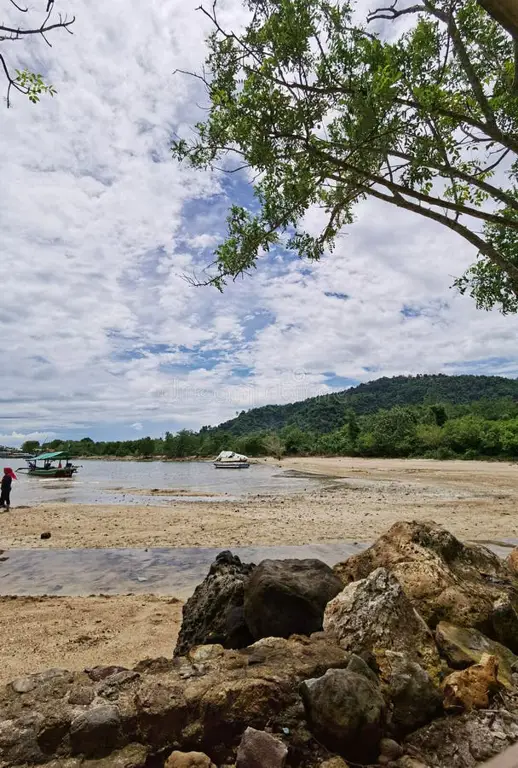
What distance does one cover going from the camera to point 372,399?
154625mm

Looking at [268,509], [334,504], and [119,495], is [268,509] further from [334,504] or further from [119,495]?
[119,495]

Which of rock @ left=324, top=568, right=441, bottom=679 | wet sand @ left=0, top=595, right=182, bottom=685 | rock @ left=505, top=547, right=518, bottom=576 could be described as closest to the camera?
rock @ left=324, top=568, right=441, bottom=679

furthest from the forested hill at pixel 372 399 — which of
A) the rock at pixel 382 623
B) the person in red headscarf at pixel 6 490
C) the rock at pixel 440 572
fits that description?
the rock at pixel 382 623

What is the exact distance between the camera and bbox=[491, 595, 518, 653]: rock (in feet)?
14.9

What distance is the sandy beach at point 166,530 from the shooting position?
6.61m

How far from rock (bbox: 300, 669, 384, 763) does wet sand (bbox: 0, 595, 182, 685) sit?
135 inches

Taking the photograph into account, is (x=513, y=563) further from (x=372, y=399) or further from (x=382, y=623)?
(x=372, y=399)

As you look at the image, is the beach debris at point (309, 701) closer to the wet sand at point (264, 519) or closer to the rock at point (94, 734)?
the rock at point (94, 734)

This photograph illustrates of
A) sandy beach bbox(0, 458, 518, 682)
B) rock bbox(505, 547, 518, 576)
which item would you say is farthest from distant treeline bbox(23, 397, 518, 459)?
rock bbox(505, 547, 518, 576)

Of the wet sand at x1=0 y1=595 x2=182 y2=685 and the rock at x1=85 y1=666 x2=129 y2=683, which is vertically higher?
the rock at x1=85 y1=666 x2=129 y2=683

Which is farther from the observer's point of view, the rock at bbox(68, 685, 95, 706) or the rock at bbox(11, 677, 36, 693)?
the rock at bbox(11, 677, 36, 693)

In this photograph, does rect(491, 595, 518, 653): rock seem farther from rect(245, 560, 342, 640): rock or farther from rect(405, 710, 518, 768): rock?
rect(245, 560, 342, 640): rock

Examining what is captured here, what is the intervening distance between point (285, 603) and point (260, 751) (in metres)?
1.96

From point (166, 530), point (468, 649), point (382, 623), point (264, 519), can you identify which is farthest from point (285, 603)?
→ point (264, 519)
